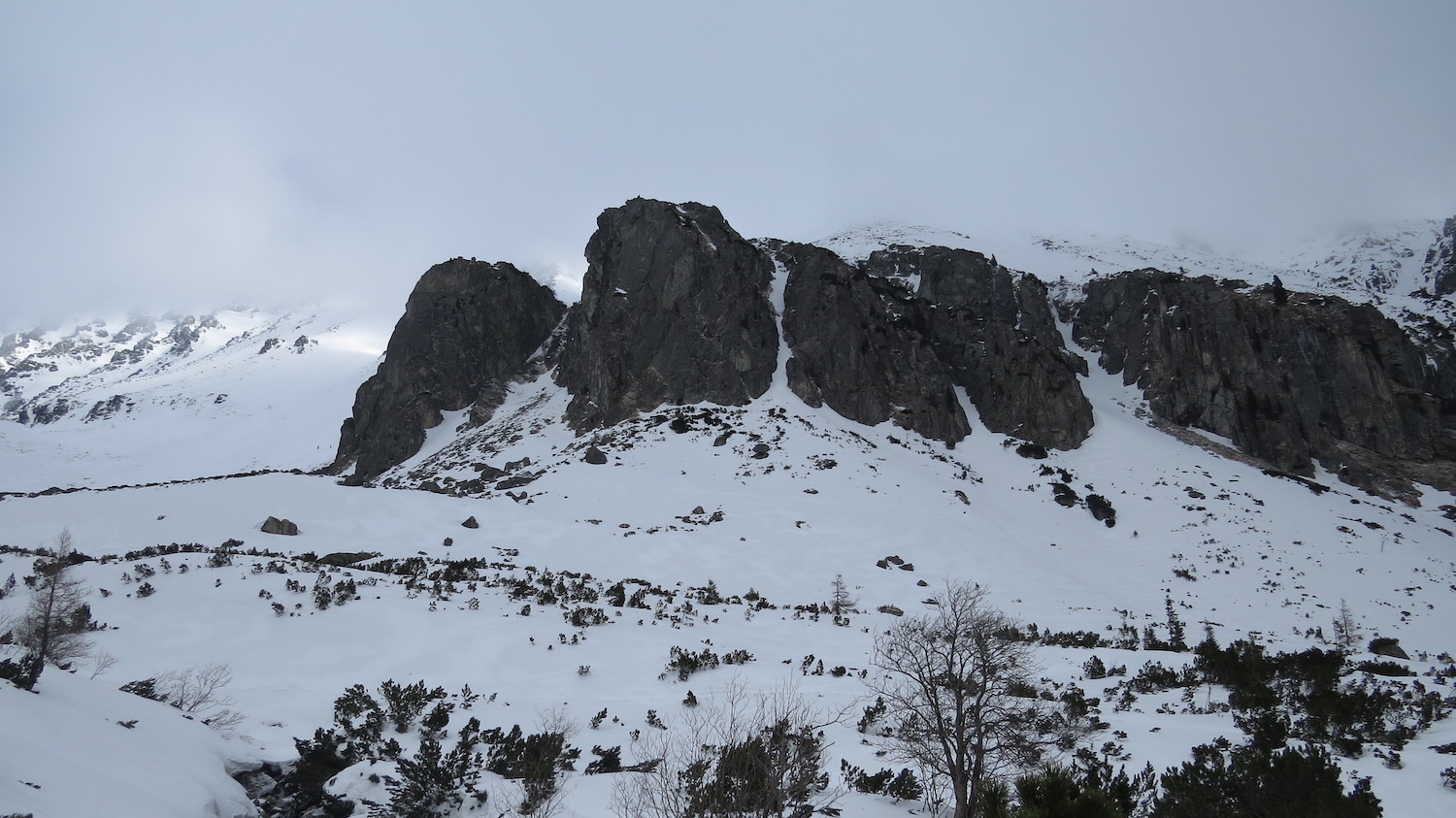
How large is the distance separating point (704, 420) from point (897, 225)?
101215 millimetres

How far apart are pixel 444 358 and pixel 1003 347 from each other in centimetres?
6236

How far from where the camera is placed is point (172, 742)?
26.1 feet

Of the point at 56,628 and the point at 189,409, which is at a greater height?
the point at 189,409

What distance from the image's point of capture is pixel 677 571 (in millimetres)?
27281

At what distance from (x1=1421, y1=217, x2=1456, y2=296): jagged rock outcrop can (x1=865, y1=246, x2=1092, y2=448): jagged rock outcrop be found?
80.2 m

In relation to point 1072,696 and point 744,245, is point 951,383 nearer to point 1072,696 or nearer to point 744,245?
point 744,245

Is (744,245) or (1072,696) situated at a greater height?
(744,245)

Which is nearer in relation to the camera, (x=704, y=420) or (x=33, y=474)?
(x=704, y=420)

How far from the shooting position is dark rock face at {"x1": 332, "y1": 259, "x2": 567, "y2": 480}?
6694cm

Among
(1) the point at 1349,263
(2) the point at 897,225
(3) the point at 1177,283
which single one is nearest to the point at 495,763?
(3) the point at 1177,283

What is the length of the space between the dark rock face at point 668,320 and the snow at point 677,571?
3.27m

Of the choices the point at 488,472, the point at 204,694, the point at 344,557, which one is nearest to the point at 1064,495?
the point at 488,472

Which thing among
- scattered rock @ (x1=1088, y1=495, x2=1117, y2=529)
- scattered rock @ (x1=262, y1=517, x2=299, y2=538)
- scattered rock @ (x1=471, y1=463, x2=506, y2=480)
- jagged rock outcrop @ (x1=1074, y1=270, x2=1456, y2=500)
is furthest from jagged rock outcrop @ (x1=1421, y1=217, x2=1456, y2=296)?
scattered rock @ (x1=262, y1=517, x2=299, y2=538)

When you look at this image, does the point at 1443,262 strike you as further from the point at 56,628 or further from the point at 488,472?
the point at 56,628
